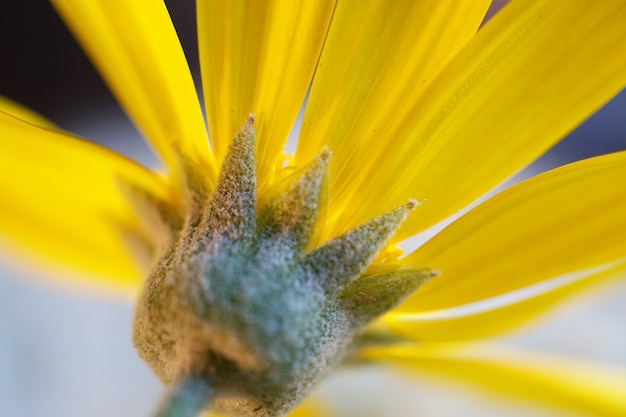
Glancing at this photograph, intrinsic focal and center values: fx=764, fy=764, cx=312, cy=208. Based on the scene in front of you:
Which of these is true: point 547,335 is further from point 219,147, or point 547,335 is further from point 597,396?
point 219,147

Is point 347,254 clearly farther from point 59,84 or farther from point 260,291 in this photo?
point 59,84

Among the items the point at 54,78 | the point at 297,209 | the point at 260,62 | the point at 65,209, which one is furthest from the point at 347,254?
the point at 54,78

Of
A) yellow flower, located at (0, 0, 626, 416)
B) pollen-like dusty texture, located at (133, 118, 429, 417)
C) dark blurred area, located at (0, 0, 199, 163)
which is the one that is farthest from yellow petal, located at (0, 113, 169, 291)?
dark blurred area, located at (0, 0, 199, 163)

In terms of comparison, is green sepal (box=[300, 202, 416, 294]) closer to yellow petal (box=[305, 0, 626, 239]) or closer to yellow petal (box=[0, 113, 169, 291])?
yellow petal (box=[305, 0, 626, 239])

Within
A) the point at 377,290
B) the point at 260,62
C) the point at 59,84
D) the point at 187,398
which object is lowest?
the point at 187,398

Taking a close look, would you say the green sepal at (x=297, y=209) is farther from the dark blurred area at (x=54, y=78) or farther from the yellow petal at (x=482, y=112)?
the dark blurred area at (x=54, y=78)

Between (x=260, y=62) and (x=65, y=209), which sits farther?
(x=65, y=209)
